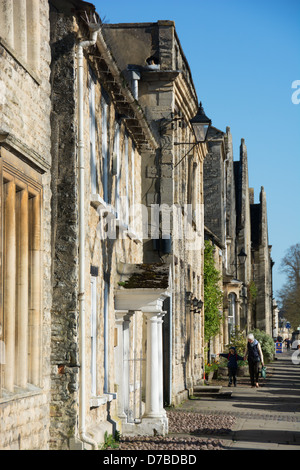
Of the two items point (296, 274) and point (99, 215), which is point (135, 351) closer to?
point (99, 215)

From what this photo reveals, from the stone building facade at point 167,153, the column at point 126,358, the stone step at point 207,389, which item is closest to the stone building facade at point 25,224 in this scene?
the column at point 126,358

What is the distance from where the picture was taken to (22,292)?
9219 millimetres

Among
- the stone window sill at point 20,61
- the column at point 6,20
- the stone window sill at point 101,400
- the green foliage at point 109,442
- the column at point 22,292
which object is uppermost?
the column at point 6,20

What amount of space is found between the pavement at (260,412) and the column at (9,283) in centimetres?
479

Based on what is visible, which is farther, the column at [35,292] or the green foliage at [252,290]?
the green foliage at [252,290]

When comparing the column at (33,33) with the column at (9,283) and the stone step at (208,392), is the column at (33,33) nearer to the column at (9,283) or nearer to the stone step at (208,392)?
the column at (9,283)

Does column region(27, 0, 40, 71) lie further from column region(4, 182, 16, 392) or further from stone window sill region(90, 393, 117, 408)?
stone window sill region(90, 393, 117, 408)

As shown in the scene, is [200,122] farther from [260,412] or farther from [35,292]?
[35,292]

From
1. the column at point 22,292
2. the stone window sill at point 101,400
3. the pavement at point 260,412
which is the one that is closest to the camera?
the column at point 22,292

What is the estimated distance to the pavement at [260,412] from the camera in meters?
13.0

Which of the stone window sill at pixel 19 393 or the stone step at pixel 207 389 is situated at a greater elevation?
the stone window sill at pixel 19 393

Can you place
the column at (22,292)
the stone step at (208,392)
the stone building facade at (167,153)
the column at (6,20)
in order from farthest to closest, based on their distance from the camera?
the stone step at (208,392) → the stone building facade at (167,153) → the column at (22,292) → the column at (6,20)

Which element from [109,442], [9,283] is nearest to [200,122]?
[109,442]
